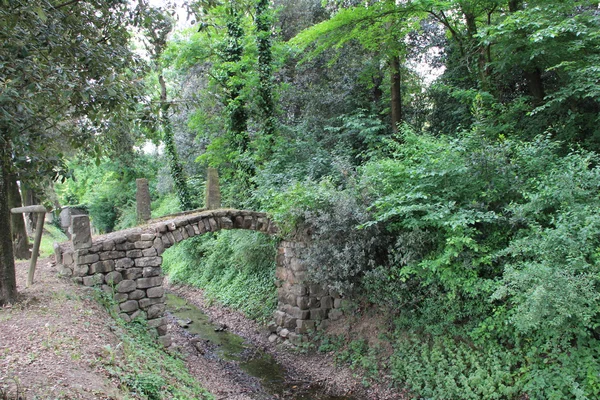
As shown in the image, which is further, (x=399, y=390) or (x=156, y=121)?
(x=399, y=390)

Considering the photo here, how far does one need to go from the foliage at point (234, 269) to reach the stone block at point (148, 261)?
12.6 ft

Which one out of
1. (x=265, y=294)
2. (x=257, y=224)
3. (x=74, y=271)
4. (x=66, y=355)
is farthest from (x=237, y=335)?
(x=66, y=355)

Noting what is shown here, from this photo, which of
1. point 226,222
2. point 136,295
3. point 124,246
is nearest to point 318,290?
point 226,222

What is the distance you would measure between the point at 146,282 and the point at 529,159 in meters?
7.07

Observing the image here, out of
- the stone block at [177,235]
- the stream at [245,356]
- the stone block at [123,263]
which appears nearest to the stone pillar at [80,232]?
the stone block at [123,263]

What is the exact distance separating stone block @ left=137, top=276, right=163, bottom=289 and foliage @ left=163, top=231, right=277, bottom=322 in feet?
12.1

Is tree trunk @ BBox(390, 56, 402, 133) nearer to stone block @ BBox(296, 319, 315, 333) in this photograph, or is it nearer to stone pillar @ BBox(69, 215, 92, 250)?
stone block @ BBox(296, 319, 315, 333)

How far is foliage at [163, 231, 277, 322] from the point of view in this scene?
11031 millimetres

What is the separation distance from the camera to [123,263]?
718cm

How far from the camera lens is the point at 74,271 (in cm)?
674

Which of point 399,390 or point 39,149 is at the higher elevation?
point 39,149

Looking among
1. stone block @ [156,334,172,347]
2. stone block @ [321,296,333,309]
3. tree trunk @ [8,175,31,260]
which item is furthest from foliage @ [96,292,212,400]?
tree trunk @ [8,175,31,260]

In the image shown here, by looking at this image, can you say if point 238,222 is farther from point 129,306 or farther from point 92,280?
point 92,280

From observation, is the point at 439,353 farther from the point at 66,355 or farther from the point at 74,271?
the point at 74,271
